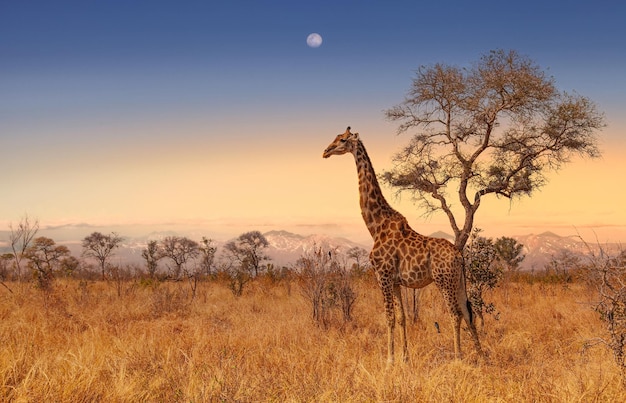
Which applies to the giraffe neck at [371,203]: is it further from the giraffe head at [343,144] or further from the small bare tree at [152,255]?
the small bare tree at [152,255]

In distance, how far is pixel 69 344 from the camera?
8938mm

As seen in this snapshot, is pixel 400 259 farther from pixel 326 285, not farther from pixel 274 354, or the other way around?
pixel 326 285

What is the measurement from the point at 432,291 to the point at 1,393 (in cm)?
1140

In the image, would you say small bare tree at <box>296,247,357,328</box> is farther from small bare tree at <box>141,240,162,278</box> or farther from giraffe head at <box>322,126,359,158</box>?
small bare tree at <box>141,240,162,278</box>

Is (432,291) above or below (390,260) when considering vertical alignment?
below

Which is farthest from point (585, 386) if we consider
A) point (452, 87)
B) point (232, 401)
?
point (452, 87)

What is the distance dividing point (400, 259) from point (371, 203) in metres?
1.21

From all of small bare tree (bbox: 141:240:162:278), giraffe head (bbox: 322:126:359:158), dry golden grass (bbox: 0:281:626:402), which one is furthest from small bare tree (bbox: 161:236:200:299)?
giraffe head (bbox: 322:126:359:158)

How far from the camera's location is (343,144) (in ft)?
28.9

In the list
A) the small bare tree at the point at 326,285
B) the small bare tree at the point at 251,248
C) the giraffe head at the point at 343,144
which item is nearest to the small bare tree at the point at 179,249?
the small bare tree at the point at 251,248

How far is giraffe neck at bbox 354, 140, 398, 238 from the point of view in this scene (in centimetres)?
864

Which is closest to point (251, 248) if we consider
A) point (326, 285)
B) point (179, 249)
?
point (179, 249)

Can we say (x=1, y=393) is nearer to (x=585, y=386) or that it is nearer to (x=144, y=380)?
(x=144, y=380)

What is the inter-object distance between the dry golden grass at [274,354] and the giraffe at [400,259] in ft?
2.32
